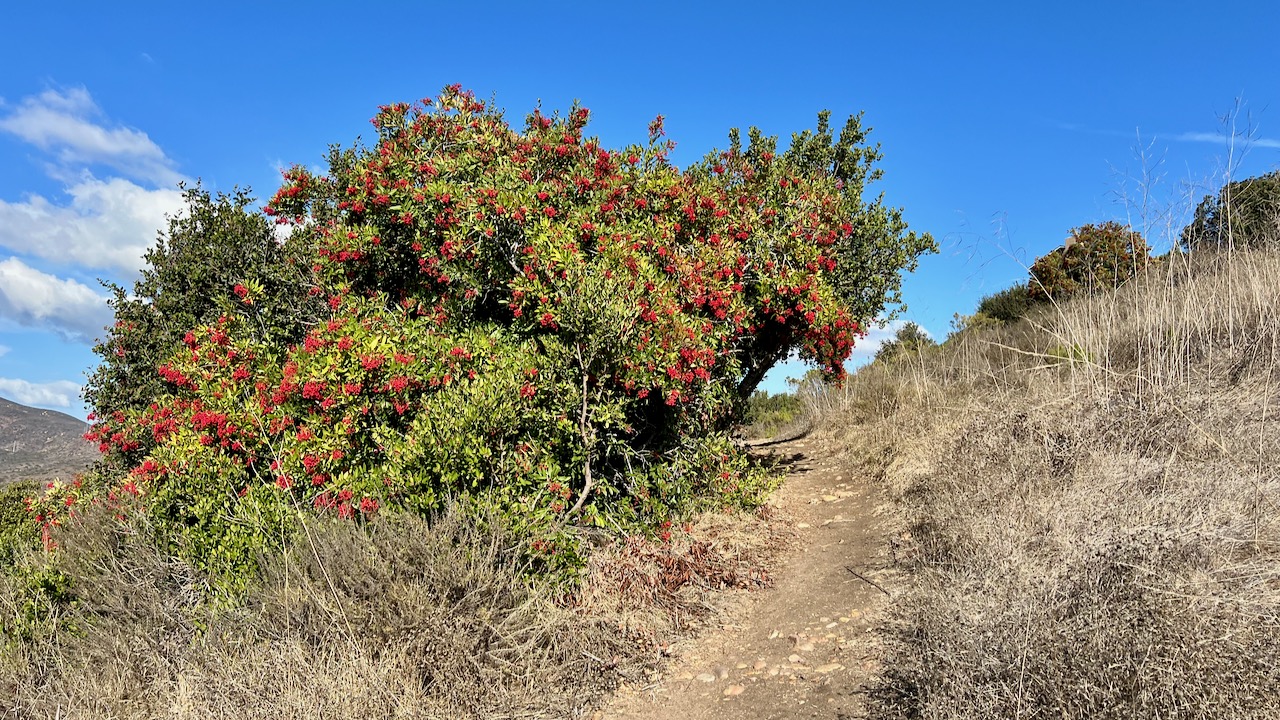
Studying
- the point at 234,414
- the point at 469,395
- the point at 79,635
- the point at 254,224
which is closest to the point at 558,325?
Answer: the point at 469,395

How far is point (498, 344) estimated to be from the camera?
604cm

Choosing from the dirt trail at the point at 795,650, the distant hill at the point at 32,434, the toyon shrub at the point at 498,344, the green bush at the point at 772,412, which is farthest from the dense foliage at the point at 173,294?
the distant hill at the point at 32,434

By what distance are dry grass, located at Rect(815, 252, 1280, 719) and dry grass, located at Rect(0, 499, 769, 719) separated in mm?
2084

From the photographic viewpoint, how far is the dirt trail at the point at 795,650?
14.3 feet

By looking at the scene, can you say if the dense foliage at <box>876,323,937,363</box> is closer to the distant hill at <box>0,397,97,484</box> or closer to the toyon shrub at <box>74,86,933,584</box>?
the toyon shrub at <box>74,86,933,584</box>

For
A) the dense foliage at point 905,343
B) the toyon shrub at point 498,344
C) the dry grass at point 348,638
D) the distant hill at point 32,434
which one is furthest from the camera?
the distant hill at point 32,434

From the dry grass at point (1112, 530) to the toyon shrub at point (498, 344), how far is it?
2.23 metres

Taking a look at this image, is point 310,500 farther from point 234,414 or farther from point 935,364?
point 935,364

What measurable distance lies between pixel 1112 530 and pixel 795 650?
A: 86.2 inches

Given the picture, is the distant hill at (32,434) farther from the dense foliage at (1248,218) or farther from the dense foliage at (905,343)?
the dense foliage at (1248,218)

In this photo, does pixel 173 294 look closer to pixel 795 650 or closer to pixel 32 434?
pixel 795 650

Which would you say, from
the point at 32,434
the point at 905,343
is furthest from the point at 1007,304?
the point at 32,434

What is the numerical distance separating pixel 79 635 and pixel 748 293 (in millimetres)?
6582

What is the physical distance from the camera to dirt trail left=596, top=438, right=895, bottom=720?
4359 mm
